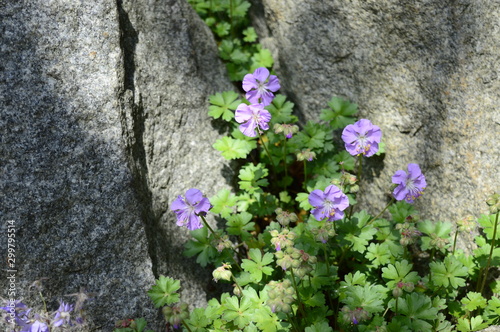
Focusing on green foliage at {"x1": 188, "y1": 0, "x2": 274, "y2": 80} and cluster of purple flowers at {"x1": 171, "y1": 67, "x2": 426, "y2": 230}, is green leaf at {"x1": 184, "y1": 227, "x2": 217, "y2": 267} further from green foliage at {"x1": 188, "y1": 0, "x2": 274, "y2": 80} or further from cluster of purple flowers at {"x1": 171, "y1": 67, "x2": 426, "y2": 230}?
green foliage at {"x1": 188, "y1": 0, "x2": 274, "y2": 80}

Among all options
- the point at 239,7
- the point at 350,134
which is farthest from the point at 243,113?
the point at 239,7

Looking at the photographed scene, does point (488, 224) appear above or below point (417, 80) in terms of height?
below

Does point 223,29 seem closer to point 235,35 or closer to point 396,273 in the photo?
point 235,35

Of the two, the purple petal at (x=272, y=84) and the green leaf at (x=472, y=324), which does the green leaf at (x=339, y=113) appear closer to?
the purple petal at (x=272, y=84)

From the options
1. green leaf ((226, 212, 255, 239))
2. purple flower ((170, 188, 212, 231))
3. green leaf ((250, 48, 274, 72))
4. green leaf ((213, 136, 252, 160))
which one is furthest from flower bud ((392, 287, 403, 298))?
green leaf ((250, 48, 274, 72))

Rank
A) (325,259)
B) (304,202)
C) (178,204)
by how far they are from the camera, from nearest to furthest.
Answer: (178,204)
(325,259)
(304,202)

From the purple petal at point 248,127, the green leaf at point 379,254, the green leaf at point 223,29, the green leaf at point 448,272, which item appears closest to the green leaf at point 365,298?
the green leaf at point 379,254
